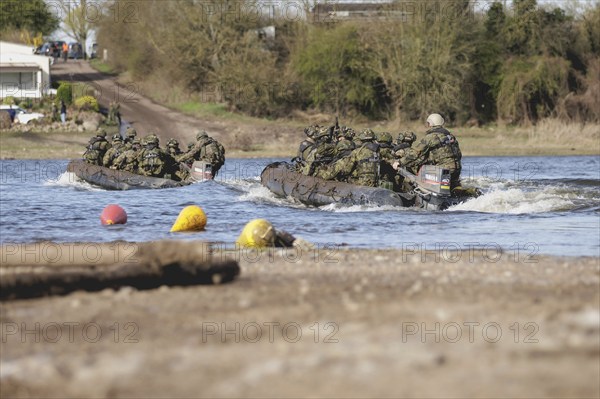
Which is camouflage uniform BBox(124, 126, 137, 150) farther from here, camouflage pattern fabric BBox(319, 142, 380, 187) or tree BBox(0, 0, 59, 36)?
tree BBox(0, 0, 59, 36)

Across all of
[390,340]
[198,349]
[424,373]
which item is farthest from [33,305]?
[424,373]

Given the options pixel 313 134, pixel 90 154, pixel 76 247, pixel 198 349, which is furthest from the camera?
pixel 90 154

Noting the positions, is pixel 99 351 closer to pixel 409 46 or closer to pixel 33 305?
pixel 33 305

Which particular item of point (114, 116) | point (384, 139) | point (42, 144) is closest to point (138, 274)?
point (384, 139)

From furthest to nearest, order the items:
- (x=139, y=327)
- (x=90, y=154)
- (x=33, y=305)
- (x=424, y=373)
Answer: (x=90, y=154)
(x=33, y=305)
(x=139, y=327)
(x=424, y=373)

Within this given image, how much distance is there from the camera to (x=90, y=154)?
31.1 m

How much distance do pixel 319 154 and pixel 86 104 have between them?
35.7 m

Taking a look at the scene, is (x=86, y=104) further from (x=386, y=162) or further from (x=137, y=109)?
(x=386, y=162)

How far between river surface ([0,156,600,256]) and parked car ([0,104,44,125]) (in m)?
22.9

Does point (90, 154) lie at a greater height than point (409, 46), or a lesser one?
lesser

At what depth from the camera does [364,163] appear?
22172 millimetres

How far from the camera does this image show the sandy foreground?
22.5 feet

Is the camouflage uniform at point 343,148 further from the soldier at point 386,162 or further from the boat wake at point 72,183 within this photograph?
the boat wake at point 72,183

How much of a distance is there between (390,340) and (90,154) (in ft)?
79.7
